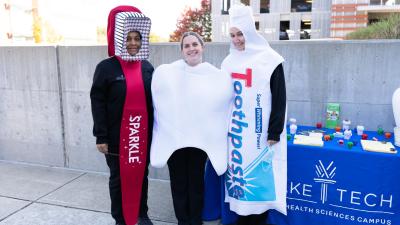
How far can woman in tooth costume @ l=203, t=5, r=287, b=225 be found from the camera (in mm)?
2553

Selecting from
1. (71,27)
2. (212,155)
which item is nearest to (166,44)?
(212,155)

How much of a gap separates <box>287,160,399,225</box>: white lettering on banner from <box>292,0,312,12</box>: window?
75.6ft

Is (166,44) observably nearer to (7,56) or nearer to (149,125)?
(149,125)

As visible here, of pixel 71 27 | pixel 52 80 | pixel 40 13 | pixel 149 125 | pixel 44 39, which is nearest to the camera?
pixel 149 125

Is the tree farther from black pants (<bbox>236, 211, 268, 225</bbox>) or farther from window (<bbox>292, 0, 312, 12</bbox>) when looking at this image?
black pants (<bbox>236, 211, 268, 225</bbox>)

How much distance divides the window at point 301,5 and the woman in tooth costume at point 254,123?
75.6 feet

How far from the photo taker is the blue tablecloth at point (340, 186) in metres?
2.60

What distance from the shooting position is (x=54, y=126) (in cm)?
449

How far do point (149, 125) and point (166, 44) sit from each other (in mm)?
1327

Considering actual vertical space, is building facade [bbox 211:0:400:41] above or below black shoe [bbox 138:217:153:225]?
above

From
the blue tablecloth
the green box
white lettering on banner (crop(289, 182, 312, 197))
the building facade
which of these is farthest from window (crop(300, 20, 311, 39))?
white lettering on banner (crop(289, 182, 312, 197))

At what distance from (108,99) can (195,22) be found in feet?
84.5

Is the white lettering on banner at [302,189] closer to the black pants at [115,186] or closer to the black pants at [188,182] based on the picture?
the black pants at [188,182]

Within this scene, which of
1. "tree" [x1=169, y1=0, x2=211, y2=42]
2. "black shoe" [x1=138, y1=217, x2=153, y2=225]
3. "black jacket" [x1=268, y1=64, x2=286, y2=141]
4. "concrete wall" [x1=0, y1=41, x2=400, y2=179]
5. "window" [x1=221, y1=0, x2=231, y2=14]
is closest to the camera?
"black jacket" [x1=268, y1=64, x2=286, y2=141]
